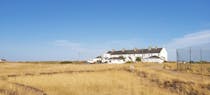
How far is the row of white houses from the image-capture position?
105m

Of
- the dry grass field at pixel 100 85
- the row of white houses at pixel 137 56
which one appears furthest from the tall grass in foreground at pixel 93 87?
the row of white houses at pixel 137 56

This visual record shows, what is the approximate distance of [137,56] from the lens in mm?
119625

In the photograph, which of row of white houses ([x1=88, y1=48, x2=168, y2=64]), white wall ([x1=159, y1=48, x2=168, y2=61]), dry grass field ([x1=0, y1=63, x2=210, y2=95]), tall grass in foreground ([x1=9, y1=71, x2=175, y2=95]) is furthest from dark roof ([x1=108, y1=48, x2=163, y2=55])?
tall grass in foreground ([x1=9, y1=71, x2=175, y2=95])

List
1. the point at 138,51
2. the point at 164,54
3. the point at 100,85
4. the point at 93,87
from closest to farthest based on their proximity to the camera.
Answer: the point at 93,87 < the point at 100,85 < the point at 164,54 < the point at 138,51

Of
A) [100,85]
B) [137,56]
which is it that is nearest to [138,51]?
[137,56]

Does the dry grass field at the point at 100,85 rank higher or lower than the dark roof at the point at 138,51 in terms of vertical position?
lower

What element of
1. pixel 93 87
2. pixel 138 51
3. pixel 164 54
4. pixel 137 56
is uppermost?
pixel 138 51

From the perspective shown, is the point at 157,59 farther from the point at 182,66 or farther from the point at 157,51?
the point at 182,66

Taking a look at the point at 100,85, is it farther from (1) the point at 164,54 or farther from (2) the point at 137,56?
(2) the point at 137,56

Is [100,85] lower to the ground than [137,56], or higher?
lower

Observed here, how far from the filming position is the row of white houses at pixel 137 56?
346 feet

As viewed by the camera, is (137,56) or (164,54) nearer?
(164,54)

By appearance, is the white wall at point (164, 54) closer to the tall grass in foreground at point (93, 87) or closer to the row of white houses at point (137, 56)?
the row of white houses at point (137, 56)

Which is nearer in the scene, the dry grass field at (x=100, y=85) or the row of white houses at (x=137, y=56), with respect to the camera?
the dry grass field at (x=100, y=85)
